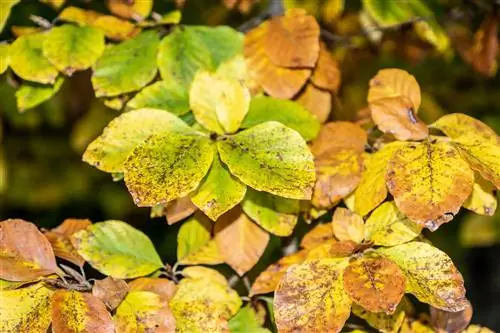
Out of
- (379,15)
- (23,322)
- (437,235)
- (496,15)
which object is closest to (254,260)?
(23,322)

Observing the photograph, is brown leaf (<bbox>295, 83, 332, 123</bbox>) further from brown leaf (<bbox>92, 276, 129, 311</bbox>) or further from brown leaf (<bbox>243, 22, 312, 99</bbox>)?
brown leaf (<bbox>92, 276, 129, 311</bbox>)

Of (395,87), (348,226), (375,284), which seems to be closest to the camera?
(375,284)

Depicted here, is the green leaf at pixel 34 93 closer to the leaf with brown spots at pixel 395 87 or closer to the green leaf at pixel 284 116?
the green leaf at pixel 284 116

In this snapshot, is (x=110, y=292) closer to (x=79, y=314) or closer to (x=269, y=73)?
(x=79, y=314)

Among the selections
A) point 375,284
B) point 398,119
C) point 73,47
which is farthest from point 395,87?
point 73,47

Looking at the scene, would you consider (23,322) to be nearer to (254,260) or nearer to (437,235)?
(254,260)

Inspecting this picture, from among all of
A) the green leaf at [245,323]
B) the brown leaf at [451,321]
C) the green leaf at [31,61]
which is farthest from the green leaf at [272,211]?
the green leaf at [31,61]
